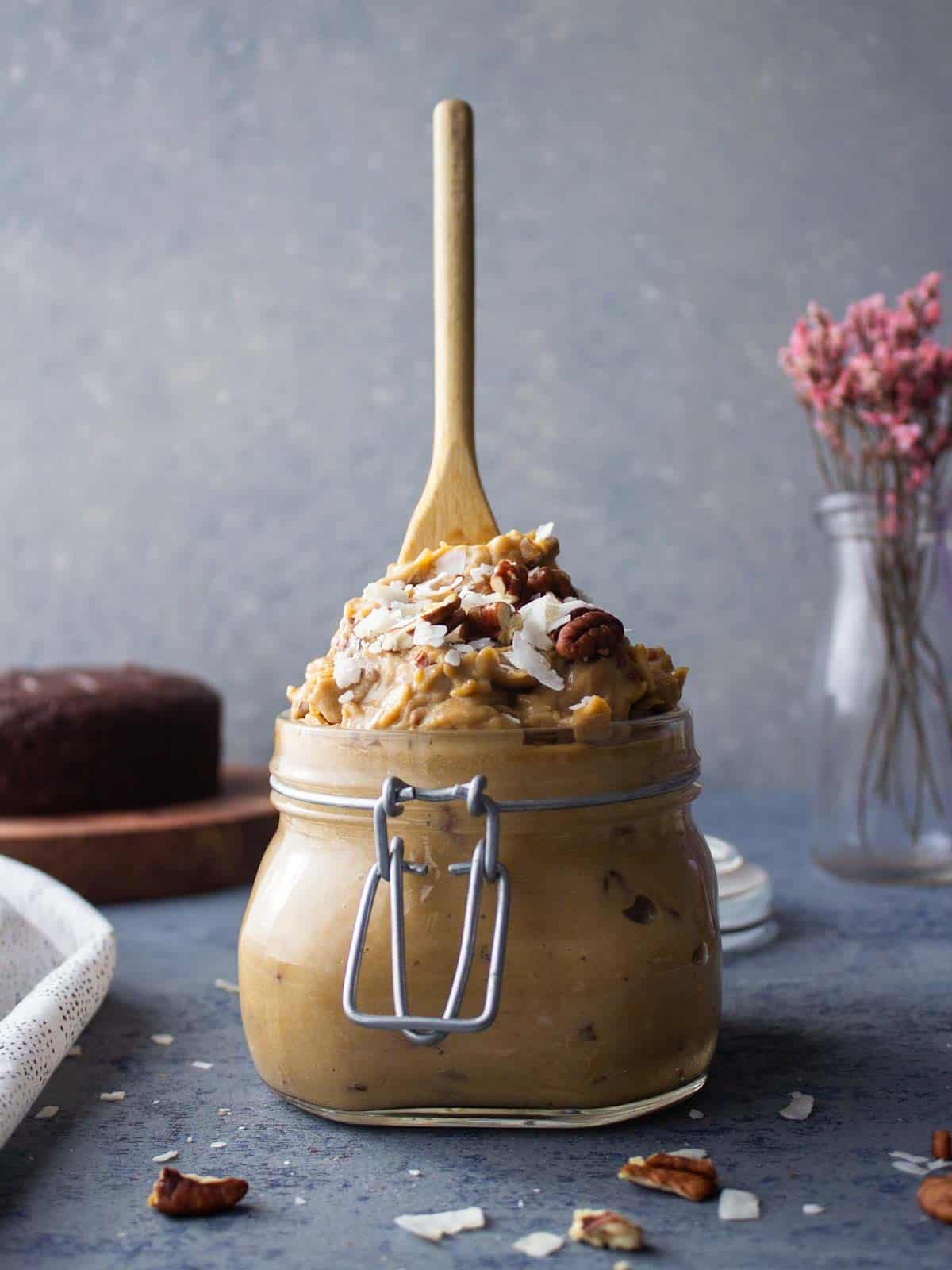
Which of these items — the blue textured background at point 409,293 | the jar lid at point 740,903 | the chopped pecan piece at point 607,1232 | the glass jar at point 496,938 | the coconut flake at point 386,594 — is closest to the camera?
the chopped pecan piece at point 607,1232

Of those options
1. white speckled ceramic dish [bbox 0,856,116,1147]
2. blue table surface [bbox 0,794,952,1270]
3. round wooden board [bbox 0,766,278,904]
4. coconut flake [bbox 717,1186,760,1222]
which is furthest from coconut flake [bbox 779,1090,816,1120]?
round wooden board [bbox 0,766,278,904]

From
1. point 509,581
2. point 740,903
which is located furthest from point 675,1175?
point 740,903

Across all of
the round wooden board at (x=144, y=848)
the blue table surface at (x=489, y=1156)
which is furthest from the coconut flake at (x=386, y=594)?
the round wooden board at (x=144, y=848)

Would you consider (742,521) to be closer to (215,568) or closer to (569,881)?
(215,568)

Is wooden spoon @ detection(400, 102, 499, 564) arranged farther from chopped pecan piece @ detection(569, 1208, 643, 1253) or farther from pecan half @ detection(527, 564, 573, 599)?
chopped pecan piece @ detection(569, 1208, 643, 1253)

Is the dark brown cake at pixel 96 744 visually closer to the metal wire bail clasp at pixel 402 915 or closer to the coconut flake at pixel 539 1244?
the metal wire bail clasp at pixel 402 915

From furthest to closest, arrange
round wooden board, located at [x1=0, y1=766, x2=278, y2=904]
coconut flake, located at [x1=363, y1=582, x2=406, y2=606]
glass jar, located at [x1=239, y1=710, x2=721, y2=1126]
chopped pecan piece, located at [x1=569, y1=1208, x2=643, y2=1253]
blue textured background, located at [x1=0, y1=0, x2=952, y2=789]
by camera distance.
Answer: blue textured background, located at [x1=0, y1=0, x2=952, y2=789]
round wooden board, located at [x1=0, y1=766, x2=278, y2=904]
coconut flake, located at [x1=363, y1=582, x2=406, y2=606]
glass jar, located at [x1=239, y1=710, x2=721, y2=1126]
chopped pecan piece, located at [x1=569, y1=1208, x2=643, y2=1253]
